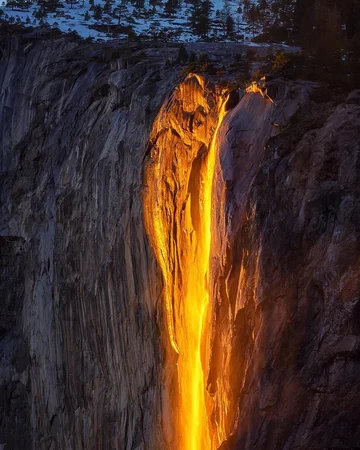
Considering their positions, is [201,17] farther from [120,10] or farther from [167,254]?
[167,254]

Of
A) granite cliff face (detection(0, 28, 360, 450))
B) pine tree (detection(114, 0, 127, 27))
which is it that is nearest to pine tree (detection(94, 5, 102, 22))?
pine tree (detection(114, 0, 127, 27))

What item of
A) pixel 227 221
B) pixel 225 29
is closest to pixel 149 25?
pixel 225 29

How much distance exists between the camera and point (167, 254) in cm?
2481

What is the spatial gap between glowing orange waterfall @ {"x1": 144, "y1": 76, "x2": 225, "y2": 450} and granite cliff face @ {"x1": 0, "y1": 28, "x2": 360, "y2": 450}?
0.29ft

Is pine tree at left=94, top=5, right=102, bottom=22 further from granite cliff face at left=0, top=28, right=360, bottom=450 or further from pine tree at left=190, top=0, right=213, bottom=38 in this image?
granite cliff face at left=0, top=28, right=360, bottom=450

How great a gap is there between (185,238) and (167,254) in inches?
77.1

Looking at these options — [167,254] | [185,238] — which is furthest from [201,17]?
[185,238]

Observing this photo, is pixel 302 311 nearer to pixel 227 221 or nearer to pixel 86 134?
pixel 227 221

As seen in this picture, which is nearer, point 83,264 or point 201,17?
point 83,264

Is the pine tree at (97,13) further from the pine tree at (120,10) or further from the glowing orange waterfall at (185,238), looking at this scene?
the glowing orange waterfall at (185,238)

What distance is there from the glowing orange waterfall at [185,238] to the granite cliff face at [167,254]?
0.09 meters

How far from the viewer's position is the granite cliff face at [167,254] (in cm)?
1507

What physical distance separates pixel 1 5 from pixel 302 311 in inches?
2676

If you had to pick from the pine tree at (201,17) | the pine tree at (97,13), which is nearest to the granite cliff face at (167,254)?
the pine tree at (201,17)
